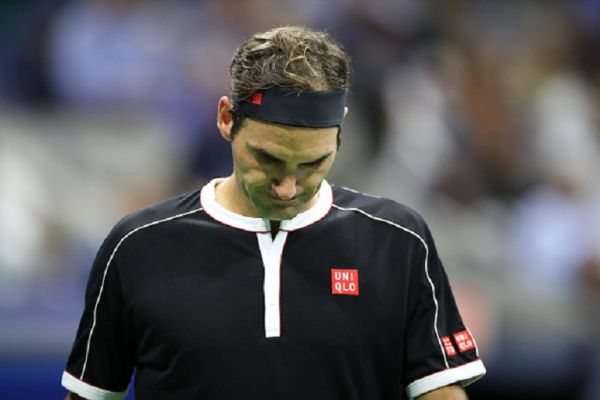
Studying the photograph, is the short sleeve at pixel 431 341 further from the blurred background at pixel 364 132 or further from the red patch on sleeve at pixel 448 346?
the blurred background at pixel 364 132

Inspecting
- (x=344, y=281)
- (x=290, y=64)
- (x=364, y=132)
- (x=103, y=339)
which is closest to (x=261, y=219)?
(x=344, y=281)

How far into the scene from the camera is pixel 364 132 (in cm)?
749

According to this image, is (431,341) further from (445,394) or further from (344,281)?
(344,281)

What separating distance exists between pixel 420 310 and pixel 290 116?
617 millimetres

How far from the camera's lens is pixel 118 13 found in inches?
297

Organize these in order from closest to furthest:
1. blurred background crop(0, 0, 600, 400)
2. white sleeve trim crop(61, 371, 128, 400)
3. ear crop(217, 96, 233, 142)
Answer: ear crop(217, 96, 233, 142), white sleeve trim crop(61, 371, 128, 400), blurred background crop(0, 0, 600, 400)

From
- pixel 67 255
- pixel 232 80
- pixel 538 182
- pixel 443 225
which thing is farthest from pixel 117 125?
pixel 232 80

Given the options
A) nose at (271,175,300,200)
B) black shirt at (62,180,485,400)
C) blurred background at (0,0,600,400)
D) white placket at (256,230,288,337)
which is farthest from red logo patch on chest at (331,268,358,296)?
blurred background at (0,0,600,400)

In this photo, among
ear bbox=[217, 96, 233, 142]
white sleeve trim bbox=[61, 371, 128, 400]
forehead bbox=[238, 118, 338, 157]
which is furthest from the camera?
white sleeve trim bbox=[61, 371, 128, 400]

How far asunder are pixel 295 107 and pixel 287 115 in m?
0.03

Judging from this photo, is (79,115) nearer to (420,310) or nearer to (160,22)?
(160,22)

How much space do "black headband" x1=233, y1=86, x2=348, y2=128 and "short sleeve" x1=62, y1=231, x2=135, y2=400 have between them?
0.52 m

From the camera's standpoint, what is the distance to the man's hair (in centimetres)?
323

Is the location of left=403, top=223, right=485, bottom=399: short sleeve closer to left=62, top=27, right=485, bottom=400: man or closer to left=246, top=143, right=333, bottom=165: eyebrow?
left=62, top=27, right=485, bottom=400: man
